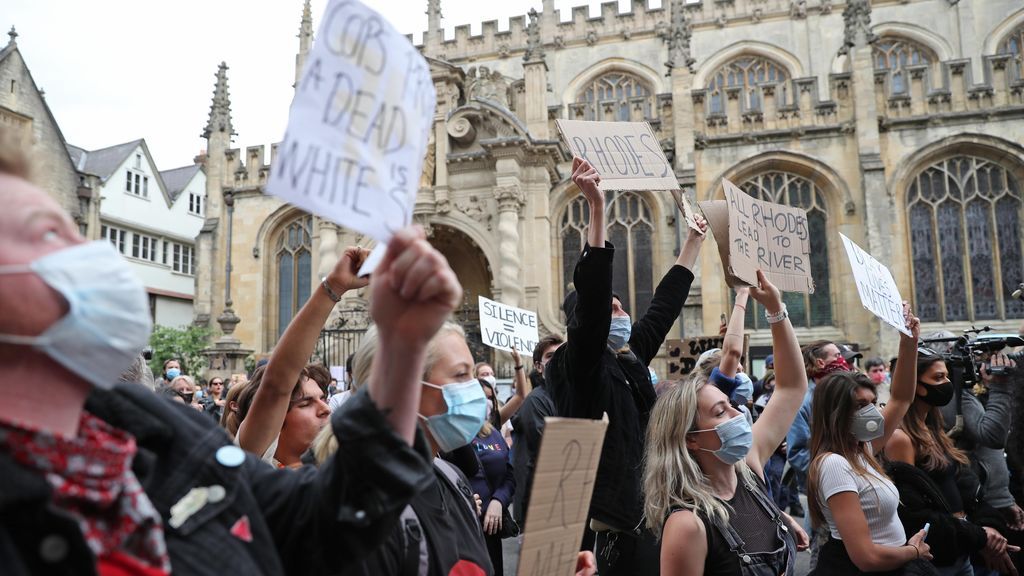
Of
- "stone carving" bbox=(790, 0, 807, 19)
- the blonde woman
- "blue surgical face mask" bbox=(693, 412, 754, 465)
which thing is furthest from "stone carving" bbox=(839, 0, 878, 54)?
"blue surgical face mask" bbox=(693, 412, 754, 465)

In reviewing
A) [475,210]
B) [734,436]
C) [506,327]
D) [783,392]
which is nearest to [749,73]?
[475,210]

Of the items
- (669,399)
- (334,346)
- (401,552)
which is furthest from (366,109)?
(334,346)

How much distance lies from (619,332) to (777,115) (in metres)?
17.1

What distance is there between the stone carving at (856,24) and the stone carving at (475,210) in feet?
33.3

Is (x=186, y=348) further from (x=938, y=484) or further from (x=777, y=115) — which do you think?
(x=938, y=484)

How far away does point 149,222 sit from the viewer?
108 feet

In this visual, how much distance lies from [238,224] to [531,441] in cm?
1989

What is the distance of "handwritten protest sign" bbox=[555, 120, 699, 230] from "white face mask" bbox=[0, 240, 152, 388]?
10.0 feet

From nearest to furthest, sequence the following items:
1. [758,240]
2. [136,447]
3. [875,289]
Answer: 1. [136,447]
2. [875,289]
3. [758,240]

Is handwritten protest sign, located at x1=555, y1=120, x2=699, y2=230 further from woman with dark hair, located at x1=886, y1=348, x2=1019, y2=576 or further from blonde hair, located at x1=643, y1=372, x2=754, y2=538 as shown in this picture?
woman with dark hair, located at x1=886, y1=348, x2=1019, y2=576

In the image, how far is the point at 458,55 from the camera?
30062 mm

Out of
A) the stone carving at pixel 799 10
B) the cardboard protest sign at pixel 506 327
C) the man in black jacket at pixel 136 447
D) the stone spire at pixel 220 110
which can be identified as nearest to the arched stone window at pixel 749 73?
→ the stone carving at pixel 799 10

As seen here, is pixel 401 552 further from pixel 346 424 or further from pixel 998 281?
pixel 998 281

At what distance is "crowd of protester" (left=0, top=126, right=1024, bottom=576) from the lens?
3.81 feet
